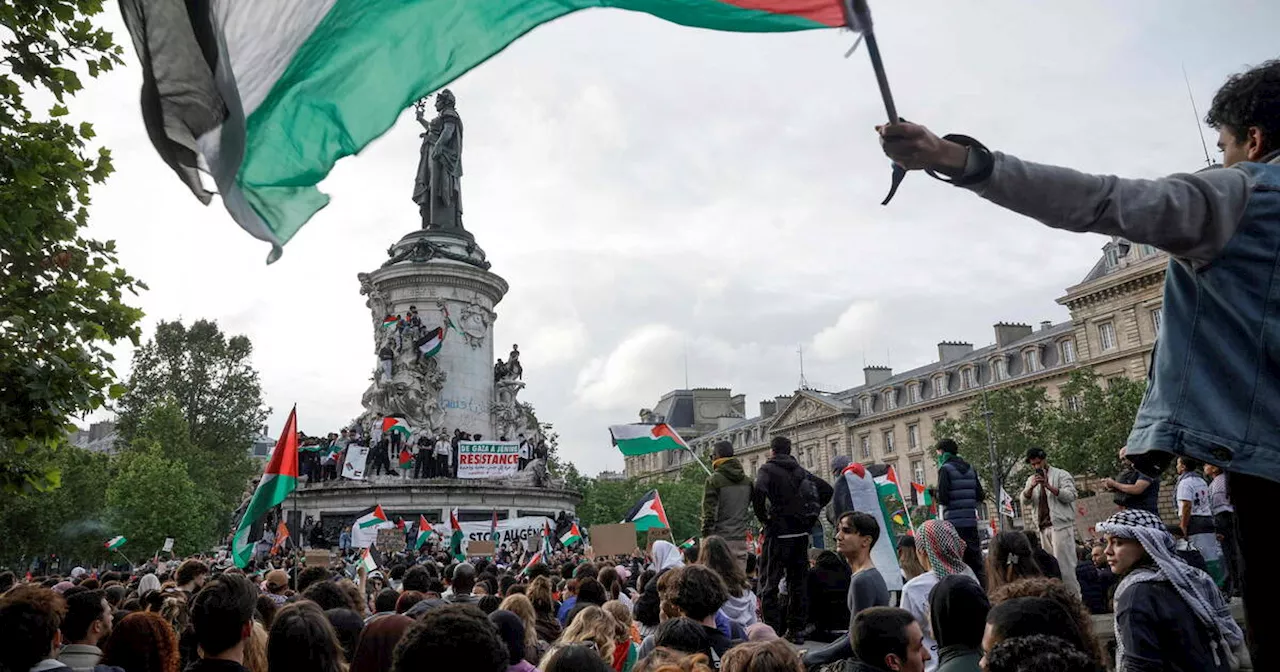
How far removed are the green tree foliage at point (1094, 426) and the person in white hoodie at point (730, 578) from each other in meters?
42.1

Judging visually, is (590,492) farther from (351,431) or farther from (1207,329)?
(1207,329)

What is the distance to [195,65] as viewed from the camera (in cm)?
339

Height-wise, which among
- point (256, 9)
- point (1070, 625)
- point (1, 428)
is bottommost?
point (1070, 625)

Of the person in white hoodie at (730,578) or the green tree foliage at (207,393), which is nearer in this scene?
the person in white hoodie at (730,578)

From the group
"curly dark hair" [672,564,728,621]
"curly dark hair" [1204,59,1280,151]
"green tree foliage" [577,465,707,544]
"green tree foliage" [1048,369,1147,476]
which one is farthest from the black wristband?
"green tree foliage" [577,465,707,544]

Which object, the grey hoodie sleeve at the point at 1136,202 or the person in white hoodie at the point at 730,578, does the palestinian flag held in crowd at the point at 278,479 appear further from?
the grey hoodie sleeve at the point at 1136,202

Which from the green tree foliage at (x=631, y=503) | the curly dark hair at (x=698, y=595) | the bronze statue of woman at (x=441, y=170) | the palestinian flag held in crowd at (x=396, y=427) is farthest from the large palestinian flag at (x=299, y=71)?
the green tree foliage at (x=631, y=503)

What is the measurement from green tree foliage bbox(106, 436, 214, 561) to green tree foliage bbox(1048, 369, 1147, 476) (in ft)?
155

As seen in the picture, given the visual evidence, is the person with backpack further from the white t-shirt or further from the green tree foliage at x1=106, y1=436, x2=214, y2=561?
the green tree foliage at x1=106, y1=436, x2=214, y2=561

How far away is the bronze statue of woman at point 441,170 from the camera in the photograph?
125ft

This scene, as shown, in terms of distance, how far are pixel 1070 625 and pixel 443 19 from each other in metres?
4.05

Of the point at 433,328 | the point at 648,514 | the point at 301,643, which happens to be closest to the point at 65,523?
the point at 433,328

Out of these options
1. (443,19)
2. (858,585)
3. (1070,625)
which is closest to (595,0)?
(443,19)

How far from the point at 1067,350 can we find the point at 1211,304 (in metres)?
67.0
